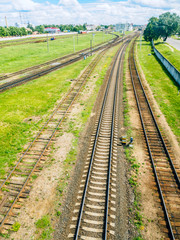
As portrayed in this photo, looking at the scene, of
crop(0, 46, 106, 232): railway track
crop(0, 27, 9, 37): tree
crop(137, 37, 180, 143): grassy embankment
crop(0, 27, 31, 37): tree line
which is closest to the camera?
crop(0, 46, 106, 232): railway track

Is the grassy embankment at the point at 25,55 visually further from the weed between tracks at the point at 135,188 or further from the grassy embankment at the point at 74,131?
the weed between tracks at the point at 135,188

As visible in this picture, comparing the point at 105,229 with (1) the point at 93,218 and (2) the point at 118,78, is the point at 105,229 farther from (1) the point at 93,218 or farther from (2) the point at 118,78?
(2) the point at 118,78

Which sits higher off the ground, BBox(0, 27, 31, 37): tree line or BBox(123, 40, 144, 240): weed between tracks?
BBox(0, 27, 31, 37): tree line

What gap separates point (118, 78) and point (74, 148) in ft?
80.9

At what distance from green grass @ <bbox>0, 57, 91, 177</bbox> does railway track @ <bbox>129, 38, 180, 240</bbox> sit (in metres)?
11.9

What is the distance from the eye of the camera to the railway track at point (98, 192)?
8.92 m

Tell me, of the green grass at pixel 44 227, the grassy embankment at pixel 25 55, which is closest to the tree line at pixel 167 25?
the grassy embankment at pixel 25 55

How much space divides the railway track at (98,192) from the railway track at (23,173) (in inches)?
150

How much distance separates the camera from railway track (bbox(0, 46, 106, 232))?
32.3 feet

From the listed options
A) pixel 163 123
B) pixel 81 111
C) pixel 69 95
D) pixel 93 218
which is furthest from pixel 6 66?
pixel 93 218

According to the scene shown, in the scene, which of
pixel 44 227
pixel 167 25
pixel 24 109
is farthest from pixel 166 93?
pixel 167 25

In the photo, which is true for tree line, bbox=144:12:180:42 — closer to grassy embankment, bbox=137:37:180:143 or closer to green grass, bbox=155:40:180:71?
green grass, bbox=155:40:180:71

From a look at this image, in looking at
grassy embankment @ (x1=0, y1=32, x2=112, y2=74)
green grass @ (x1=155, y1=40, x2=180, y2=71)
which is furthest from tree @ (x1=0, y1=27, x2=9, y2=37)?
green grass @ (x1=155, y1=40, x2=180, y2=71)

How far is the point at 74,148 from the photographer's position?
15117 millimetres
